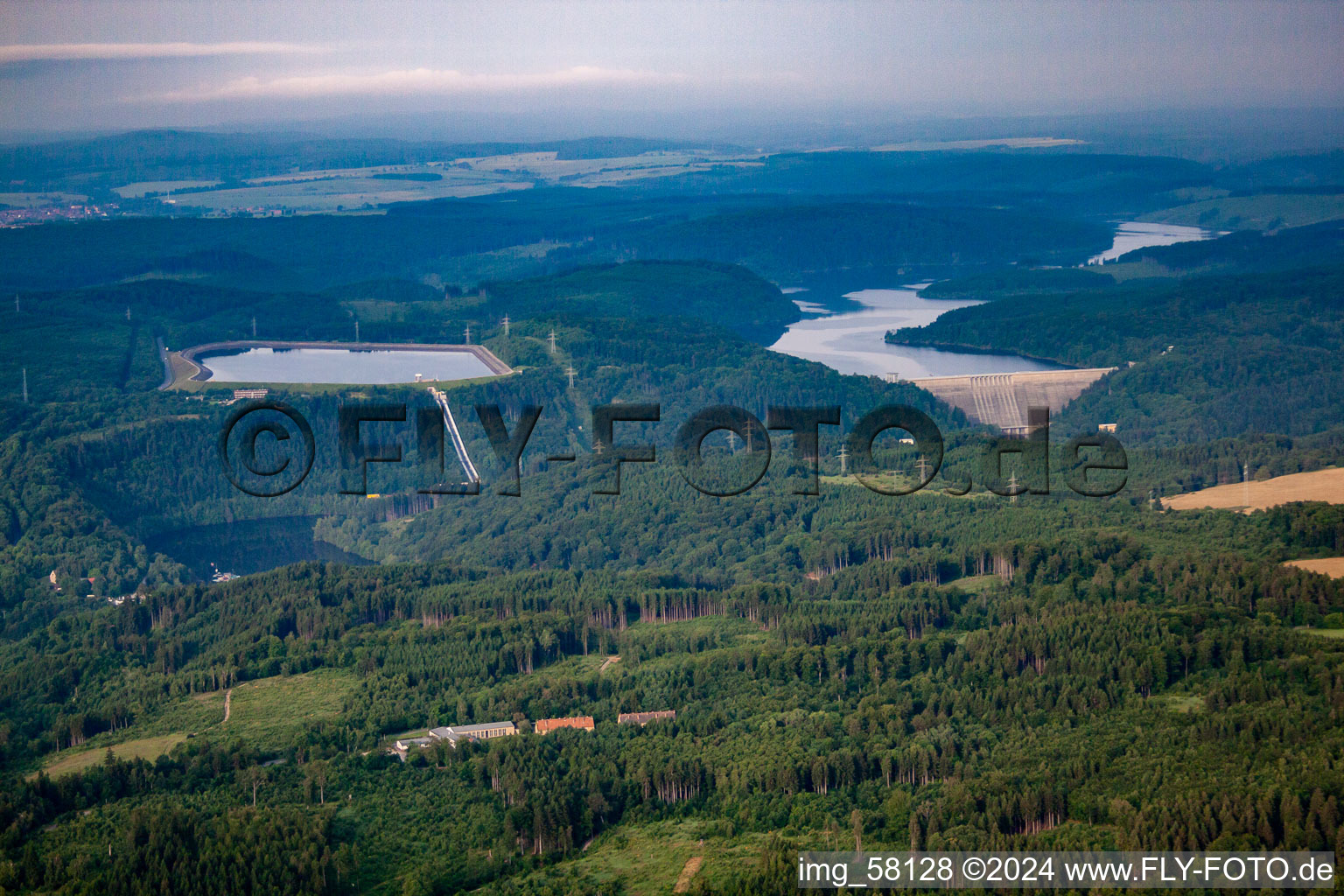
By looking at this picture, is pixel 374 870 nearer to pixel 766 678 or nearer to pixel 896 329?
pixel 766 678

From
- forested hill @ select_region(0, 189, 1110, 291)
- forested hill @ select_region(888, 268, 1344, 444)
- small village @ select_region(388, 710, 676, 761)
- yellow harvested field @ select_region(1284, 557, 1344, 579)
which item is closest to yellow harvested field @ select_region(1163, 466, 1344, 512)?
yellow harvested field @ select_region(1284, 557, 1344, 579)

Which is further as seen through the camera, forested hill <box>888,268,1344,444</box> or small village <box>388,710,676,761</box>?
forested hill <box>888,268,1344,444</box>

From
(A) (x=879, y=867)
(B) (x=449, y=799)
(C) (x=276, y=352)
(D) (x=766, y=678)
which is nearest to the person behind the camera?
(A) (x=879, y=867)

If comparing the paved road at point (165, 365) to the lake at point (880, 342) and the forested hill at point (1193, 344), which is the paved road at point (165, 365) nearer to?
the lake at point (880, 342)

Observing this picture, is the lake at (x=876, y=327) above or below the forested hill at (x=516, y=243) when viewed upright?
below

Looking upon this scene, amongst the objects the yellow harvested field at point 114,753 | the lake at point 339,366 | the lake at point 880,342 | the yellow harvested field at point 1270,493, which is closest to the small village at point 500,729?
the yellow harvested field at point 114,753

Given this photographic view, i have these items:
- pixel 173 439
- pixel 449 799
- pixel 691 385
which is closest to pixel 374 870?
pixel 449 799

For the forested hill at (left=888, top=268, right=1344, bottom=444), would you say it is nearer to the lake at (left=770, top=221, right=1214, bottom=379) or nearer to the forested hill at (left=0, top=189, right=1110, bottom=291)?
the lake at (left=770, top=221, right=1214, bottom=379)
